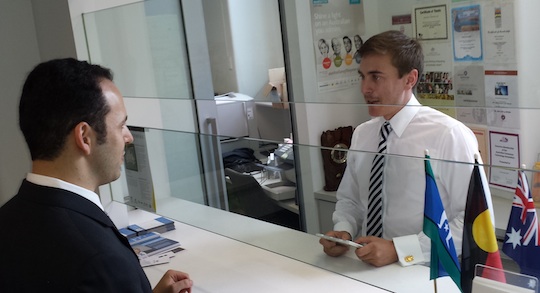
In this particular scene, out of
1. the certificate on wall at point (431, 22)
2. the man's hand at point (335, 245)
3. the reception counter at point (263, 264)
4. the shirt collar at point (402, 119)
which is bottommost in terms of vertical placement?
the reception counter at point (263, 264)

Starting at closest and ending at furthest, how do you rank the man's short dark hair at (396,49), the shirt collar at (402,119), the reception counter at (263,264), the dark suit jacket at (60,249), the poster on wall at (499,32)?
the dark suit jacket at (60,249)
the reception counter at (263,264)
the shirt collar at (402,119)
the man's short dark hair at (396,49)
the poster on wall at (499,32)

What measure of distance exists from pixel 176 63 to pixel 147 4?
307 mm

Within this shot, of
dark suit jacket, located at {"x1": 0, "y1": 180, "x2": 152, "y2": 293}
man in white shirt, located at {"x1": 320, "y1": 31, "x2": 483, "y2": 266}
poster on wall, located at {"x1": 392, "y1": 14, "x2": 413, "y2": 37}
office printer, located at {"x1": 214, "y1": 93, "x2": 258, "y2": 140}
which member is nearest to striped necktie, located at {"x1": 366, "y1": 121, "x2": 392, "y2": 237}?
man in white shirt, located at {"x1": 320, "y1": 31, "x2": 483, "y2": 266}

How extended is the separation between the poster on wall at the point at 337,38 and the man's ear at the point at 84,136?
208 cm

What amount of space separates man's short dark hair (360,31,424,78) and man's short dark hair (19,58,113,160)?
1083mm

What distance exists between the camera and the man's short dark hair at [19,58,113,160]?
1.19 meters

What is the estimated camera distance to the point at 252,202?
1935 millimetres

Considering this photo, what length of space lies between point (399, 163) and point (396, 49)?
72 cm

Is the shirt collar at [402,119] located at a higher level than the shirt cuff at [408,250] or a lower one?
higher

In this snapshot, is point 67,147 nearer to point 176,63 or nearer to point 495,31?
point 176,63

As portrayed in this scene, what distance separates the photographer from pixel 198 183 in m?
2.23

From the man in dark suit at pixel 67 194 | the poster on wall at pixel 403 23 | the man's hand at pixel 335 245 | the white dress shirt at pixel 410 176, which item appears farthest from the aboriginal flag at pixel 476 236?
the poster on wall at pixel 403 23

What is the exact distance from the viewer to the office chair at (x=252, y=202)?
71.0 inches

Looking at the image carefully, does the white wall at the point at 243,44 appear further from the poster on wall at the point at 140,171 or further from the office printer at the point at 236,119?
the poster on wall at the point at 140,171
